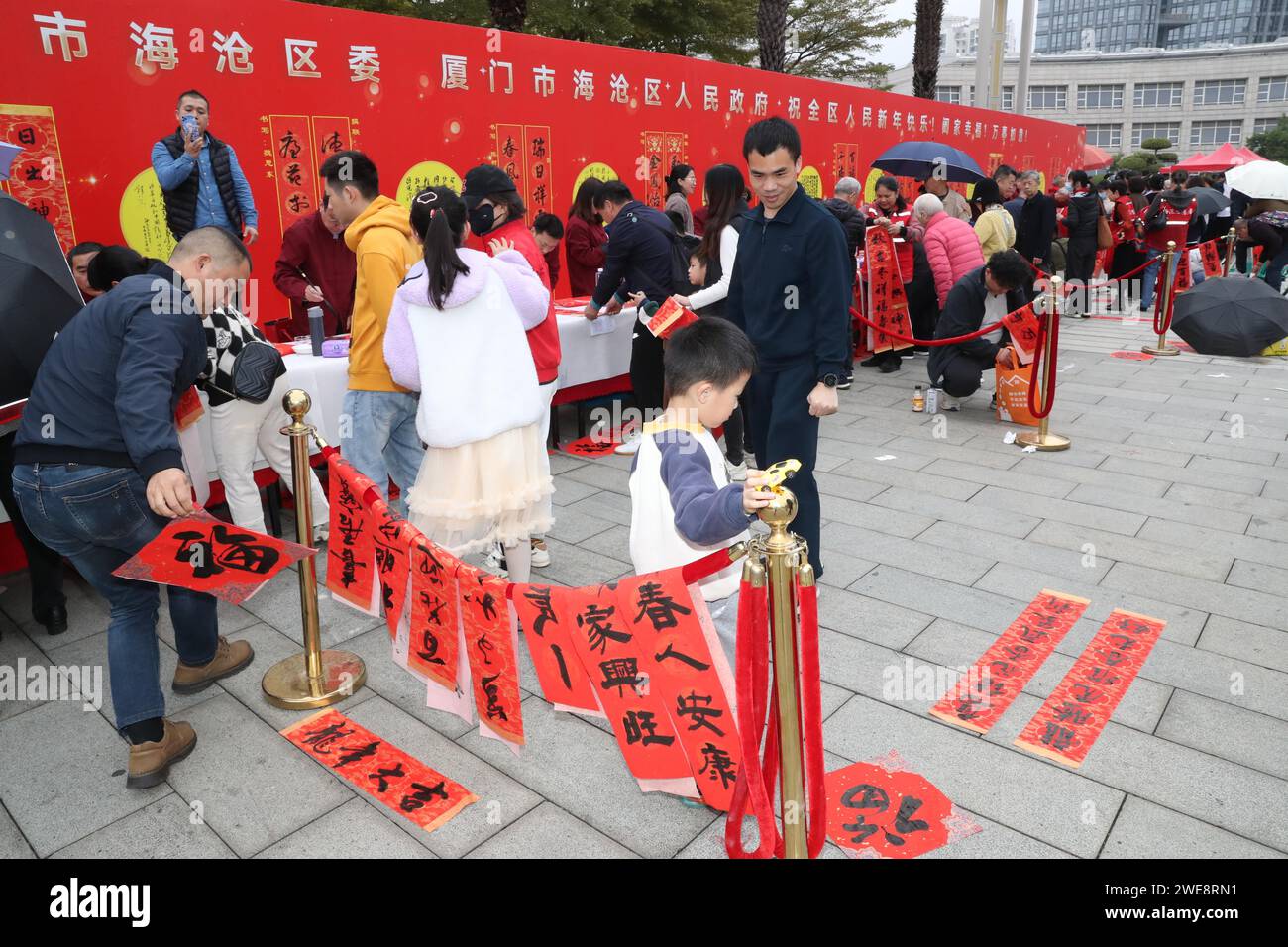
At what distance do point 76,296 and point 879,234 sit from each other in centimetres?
714

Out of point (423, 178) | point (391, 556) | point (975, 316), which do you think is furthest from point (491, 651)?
point (423, 178)

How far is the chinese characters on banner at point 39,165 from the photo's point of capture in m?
5.08

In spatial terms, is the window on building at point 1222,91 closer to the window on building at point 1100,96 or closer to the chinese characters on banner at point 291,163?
the window on building at point 1100,96

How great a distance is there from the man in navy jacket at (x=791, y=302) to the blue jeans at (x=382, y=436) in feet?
5.24

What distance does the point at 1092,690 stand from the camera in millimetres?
3285

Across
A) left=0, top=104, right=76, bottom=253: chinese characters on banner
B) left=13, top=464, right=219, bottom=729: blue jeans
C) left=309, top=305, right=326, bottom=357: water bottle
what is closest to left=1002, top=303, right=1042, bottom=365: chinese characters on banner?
left=309, top=305, right=326, bottom=357: water bottle

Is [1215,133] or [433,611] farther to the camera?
[1215,133]

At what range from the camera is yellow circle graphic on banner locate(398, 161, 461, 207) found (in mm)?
7172

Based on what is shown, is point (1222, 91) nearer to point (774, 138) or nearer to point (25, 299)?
point (774, 138)

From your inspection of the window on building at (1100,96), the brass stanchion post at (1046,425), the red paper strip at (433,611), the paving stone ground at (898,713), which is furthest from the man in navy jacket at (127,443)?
the window on building at (1100,96)

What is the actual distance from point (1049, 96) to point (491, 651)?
82.6 metres

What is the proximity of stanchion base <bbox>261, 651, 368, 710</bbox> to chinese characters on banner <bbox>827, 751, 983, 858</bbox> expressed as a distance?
1.86 m

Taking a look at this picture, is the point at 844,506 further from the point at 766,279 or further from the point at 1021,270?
the point at 1021,270
